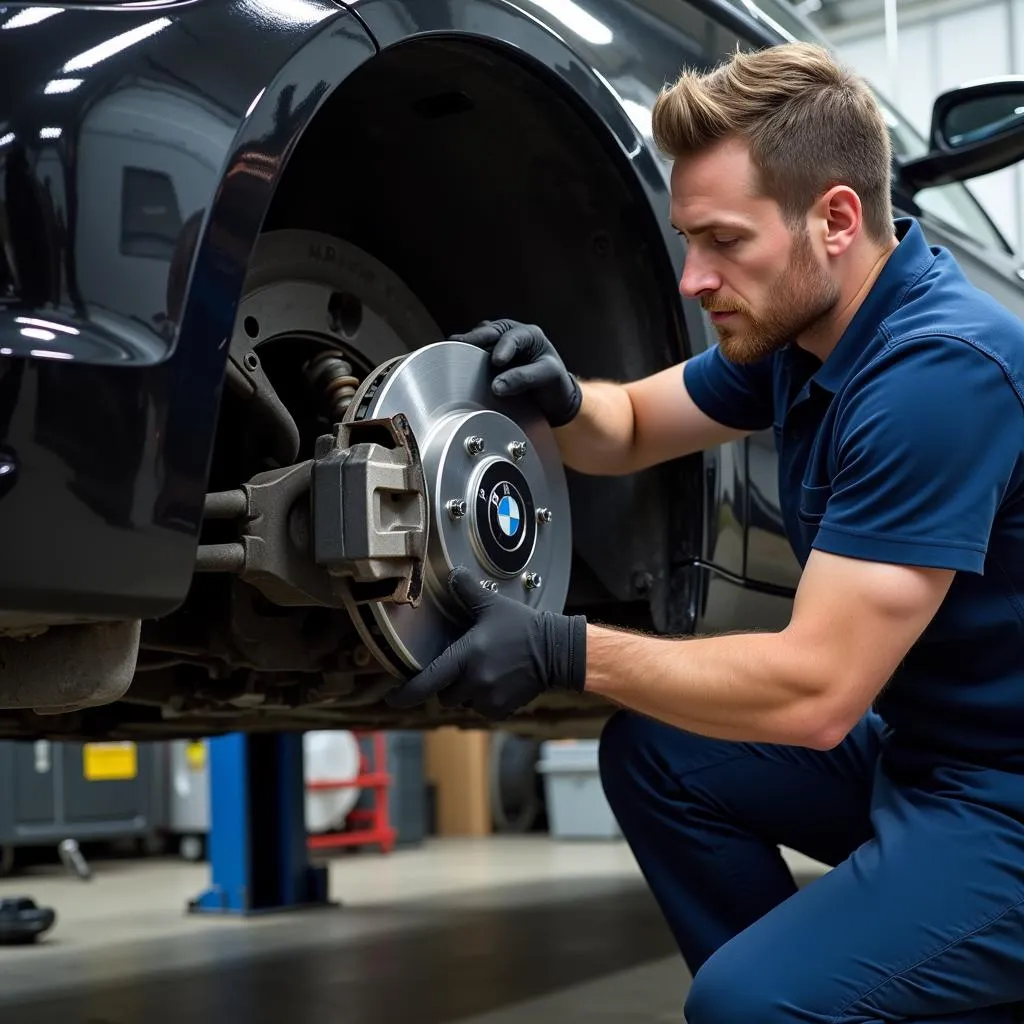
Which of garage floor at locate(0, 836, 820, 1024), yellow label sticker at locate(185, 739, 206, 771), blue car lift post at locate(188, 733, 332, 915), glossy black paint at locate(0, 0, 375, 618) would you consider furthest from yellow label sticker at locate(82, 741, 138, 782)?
glossy black paint at locate(0, 0, 375, 618)

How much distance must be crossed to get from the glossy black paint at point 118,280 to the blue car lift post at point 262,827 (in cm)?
286

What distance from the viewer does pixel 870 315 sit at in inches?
51.1

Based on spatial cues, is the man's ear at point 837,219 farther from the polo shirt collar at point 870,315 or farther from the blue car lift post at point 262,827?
the blue car lift post at point 262,827

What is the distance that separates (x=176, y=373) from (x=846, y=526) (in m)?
0.59

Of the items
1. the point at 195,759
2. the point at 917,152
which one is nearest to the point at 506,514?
the point at 917,152

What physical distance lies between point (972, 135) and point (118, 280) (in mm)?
1500

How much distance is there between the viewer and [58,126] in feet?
2.78

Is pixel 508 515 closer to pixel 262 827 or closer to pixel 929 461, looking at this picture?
pixel 929 461

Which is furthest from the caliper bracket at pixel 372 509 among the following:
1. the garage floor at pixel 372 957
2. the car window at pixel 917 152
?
the garage floor at pixel 372 957

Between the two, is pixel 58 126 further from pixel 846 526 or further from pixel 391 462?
pixel 846 526

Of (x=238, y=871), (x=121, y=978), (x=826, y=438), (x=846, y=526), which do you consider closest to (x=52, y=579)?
(x=846, y=526)

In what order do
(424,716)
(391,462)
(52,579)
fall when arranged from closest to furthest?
(52,579), (391,462), (424,716)

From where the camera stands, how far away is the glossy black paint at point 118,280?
0.82 metres

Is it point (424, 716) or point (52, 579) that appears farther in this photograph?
point (424, 716)
